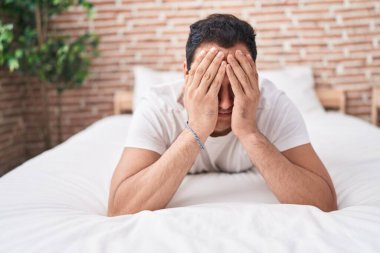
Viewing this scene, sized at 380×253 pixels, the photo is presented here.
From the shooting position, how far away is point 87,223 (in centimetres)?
89

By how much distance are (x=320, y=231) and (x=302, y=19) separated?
2.33 meters

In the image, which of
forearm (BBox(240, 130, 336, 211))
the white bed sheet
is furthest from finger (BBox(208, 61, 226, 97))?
the white bed sheet

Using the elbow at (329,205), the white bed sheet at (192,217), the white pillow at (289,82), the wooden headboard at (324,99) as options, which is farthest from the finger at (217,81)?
the wooden headboard at (324,99)

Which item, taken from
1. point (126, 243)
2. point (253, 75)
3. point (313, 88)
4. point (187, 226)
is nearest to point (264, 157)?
point (253, 75)

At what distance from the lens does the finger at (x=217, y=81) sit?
1.11m

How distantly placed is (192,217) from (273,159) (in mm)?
347

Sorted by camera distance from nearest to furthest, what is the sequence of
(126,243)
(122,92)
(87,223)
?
(126,243) < (87,223) < (122,92)

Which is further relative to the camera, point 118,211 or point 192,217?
point 118,211

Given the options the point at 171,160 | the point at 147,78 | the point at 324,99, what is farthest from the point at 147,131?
the point at 324,99

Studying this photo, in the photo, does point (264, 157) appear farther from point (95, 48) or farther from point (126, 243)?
point (95, 48)

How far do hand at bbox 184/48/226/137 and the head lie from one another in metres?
0.04

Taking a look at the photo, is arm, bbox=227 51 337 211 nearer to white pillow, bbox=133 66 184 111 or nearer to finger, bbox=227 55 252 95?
finger, bbox=227 55 252 95

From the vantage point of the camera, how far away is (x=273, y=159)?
1104 mm

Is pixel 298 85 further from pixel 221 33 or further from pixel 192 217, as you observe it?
pixel 192 217
